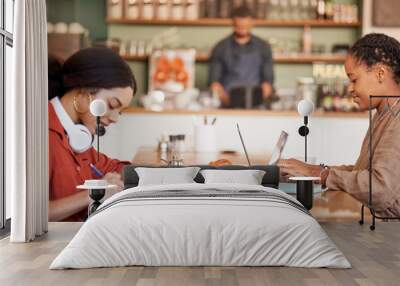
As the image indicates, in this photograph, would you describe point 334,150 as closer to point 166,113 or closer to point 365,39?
point 166,113

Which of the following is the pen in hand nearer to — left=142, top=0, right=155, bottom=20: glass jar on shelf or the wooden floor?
left=142, top=0, right=155, bottom=20: glass jar on shelf

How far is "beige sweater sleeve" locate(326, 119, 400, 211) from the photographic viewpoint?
15.7 ft

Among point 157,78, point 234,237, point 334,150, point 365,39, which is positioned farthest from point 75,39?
point 234,237

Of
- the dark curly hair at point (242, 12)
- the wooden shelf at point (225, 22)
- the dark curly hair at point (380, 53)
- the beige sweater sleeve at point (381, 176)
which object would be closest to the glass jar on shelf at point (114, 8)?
the wooden shelf at point (225, 22)

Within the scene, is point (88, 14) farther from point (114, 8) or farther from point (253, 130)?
point (253, 130)

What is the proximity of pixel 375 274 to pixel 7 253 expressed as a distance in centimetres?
201

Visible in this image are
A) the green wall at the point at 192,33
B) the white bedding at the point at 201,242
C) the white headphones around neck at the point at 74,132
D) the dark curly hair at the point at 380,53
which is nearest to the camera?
the white bedding at the point at 201,242

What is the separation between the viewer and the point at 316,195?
681 cm

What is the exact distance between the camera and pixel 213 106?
8.34 m

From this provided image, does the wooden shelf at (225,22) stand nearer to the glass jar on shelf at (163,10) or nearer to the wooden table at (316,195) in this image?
the glass jar on shelf at (163,10)


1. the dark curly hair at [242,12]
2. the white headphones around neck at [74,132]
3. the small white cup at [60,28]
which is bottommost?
the white headphones around neck at [74,132]

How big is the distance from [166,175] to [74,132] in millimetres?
1962

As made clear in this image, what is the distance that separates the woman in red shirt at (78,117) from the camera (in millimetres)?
6312

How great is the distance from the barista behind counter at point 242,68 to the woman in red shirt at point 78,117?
1043 mm
